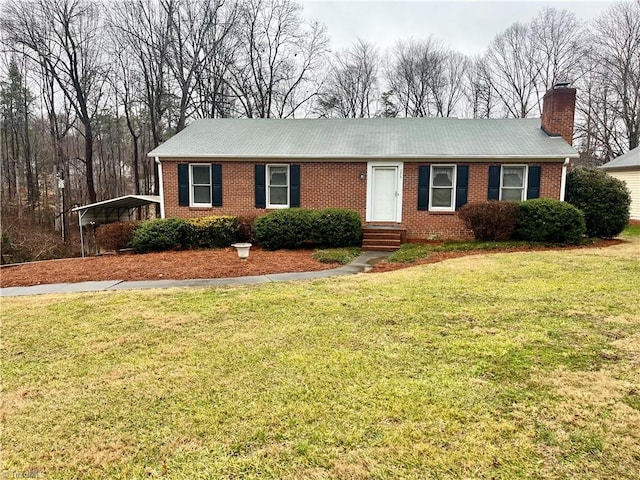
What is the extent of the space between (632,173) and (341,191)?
16479 millimetres

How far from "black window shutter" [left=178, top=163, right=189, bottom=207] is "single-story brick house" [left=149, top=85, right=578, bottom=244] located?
0.11 feet

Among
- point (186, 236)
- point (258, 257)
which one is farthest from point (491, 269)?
point (186, 236)

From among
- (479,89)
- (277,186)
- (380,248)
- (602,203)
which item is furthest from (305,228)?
(479,89)

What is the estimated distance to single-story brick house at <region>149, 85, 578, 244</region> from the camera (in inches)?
512

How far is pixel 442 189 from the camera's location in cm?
1338

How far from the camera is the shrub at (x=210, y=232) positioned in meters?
11.9

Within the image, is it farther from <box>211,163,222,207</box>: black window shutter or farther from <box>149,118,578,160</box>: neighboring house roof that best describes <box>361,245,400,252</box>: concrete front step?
<box>211,163,222,207</box>: black window shutter

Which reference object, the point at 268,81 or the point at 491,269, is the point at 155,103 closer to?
the point at 268,81

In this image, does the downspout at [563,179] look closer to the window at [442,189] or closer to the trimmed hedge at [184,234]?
the window at [442,189]

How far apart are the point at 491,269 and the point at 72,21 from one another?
2275 centimetres

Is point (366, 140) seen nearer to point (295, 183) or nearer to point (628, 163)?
point (295, 183)

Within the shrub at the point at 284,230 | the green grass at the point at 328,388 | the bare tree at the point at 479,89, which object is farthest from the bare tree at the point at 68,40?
the bare tree at the point at 479,89

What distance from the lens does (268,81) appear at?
2692 cm

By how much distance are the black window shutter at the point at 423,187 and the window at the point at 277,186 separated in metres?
4.47
